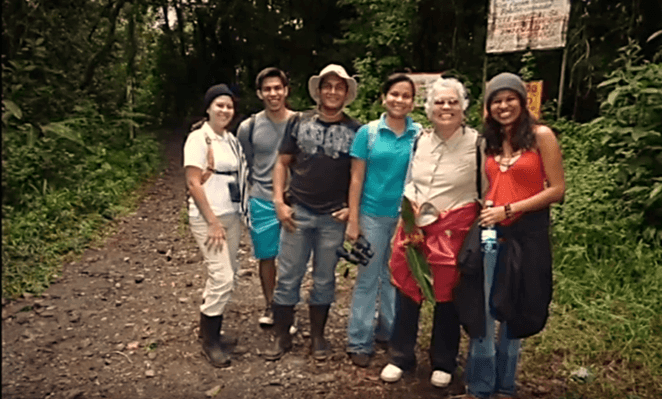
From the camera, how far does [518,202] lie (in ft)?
9.99

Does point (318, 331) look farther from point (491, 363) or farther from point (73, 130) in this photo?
point (73, 130)

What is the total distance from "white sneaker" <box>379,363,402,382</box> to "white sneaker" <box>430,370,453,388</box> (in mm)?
236

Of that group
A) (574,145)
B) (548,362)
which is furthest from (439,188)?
(574,145)

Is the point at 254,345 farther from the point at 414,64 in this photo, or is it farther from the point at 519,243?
the point at 414,64

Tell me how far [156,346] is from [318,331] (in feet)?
3.92

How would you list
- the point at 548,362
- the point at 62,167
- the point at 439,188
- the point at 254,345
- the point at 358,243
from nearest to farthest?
the point at 439,188
the point at 358,243
the point at 548,362
the point at 254,345
the point at 62,167

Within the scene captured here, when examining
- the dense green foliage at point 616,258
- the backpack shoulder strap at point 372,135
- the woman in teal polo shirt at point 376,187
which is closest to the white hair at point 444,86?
the woman in teal polo shirt at point 376,187

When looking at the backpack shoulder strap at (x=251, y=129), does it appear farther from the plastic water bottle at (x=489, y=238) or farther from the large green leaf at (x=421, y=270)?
the plastic water bottle at (x=489, y=238)

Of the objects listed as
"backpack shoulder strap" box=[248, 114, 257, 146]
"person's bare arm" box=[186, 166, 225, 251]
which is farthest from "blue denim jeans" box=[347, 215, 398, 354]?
"backpack shoulder strap" box=[248, 114, 257, 146]

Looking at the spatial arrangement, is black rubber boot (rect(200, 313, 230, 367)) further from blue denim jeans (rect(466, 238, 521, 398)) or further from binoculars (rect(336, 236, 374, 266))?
blue denim jeans (rect(466, 238, 521, 398))

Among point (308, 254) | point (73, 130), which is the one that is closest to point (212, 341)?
point (308, 254)

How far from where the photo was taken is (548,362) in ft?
13.7

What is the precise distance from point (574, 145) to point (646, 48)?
201cm

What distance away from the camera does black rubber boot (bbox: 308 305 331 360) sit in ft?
14.0
